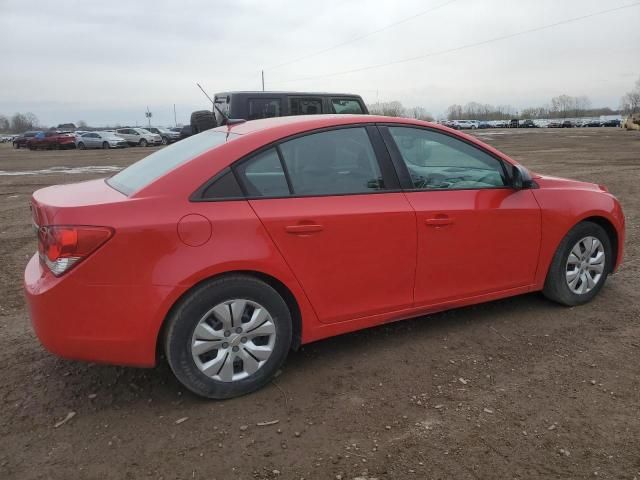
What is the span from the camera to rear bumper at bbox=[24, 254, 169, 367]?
262 cm

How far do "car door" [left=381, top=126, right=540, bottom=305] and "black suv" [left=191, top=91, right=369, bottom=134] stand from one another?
641 centimetres

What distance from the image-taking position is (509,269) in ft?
12.4

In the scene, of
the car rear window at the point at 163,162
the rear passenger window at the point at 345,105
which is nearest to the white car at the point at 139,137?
the rear passenger window at the point at 345,105

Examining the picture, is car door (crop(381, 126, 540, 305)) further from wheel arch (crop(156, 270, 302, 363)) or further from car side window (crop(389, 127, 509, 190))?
wheel arch (crop(156, 270, 302, 363))

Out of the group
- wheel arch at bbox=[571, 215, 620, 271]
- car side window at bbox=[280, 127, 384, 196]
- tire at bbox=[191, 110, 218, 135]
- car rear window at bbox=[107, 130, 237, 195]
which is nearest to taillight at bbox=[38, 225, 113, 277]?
car rear window at bbox=[107, 130, 237, 195]

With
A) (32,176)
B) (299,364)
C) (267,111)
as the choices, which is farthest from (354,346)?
(32,176)

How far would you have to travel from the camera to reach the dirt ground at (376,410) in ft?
7.89

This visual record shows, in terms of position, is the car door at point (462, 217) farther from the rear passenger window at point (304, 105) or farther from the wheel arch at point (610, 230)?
the rear passenger window at point (304, 105)

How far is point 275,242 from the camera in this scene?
9.57 ft

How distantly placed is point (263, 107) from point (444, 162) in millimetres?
6727

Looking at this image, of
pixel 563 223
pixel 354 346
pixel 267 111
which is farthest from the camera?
pixel 267 111

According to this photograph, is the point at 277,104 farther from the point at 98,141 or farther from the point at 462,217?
Result: the point at 98,141

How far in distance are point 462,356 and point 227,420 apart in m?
1.57

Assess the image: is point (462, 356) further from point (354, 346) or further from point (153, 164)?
point (153, 164)
